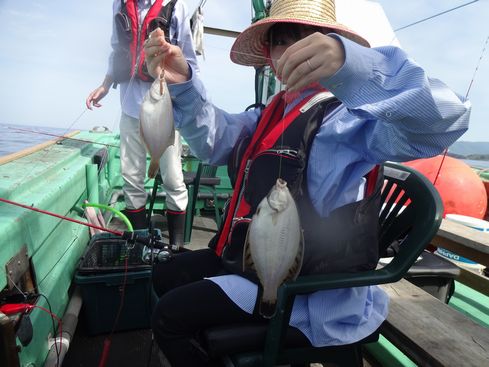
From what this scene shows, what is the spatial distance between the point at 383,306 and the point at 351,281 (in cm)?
40

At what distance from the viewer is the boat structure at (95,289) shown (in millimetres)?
1604

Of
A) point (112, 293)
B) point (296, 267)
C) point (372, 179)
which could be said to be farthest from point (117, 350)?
point (372, 179)

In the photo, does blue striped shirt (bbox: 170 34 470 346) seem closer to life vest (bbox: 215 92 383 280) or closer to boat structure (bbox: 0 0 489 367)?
life vest (bbox: 215 92 383 280)

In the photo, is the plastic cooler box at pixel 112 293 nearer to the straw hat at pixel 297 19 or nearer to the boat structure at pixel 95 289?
the boat structure at pixel 95 289

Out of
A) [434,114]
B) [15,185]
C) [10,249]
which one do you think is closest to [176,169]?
[15,185]

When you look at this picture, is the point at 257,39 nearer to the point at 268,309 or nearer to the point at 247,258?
the point at 247,258

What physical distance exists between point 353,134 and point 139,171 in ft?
8.85

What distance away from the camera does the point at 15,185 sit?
2.01 metres

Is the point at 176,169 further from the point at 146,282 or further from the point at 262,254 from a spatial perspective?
the point at 262,254

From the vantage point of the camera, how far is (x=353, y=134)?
55.0 inches

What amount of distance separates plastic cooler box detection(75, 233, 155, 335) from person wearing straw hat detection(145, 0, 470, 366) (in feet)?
2.55

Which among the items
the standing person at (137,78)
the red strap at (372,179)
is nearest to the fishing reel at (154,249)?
the standing person at (137,78)

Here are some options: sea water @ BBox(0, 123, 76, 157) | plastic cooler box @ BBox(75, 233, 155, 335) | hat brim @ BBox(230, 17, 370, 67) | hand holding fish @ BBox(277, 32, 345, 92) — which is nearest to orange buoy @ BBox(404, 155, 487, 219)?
hat brim @ BBox(230, 17, 370, 67)

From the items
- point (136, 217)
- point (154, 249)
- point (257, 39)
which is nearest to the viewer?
point (257, 39)
